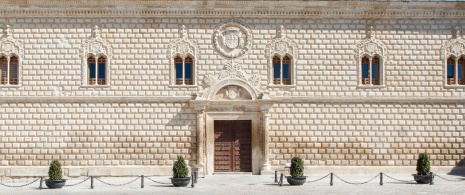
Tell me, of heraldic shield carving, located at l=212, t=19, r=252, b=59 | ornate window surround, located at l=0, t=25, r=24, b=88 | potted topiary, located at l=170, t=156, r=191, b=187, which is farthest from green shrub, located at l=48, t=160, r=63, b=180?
heraldic shield carving, located at l=212, t=19, r=252, b=59

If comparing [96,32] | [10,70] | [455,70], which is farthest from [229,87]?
[455,70]

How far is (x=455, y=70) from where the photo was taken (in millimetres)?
27109

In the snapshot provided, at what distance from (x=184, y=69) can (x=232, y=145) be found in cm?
351

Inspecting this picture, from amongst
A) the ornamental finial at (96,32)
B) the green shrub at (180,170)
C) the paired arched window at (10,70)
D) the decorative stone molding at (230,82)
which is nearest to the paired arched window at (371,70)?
the decorative stone molding at (230,82)

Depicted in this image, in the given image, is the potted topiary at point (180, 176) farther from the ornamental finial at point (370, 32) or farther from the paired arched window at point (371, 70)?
the ornamental finial at point (370, 32)

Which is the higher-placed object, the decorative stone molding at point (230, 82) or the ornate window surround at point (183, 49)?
the ornate window surround at point (183, 49)

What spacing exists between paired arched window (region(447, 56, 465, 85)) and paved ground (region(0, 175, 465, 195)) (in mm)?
4053

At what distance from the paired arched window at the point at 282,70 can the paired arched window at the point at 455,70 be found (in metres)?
6.30

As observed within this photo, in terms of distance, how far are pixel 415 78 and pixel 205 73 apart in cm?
821

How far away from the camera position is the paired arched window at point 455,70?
27.1 metres

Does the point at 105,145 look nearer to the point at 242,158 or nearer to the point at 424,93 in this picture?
the point at 242,158

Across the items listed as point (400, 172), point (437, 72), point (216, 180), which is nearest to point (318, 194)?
point (216, 180)

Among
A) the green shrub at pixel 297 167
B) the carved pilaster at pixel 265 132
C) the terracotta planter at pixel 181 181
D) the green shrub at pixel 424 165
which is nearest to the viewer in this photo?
the terracotta planter at pixel 181 181

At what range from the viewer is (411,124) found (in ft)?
88.4
